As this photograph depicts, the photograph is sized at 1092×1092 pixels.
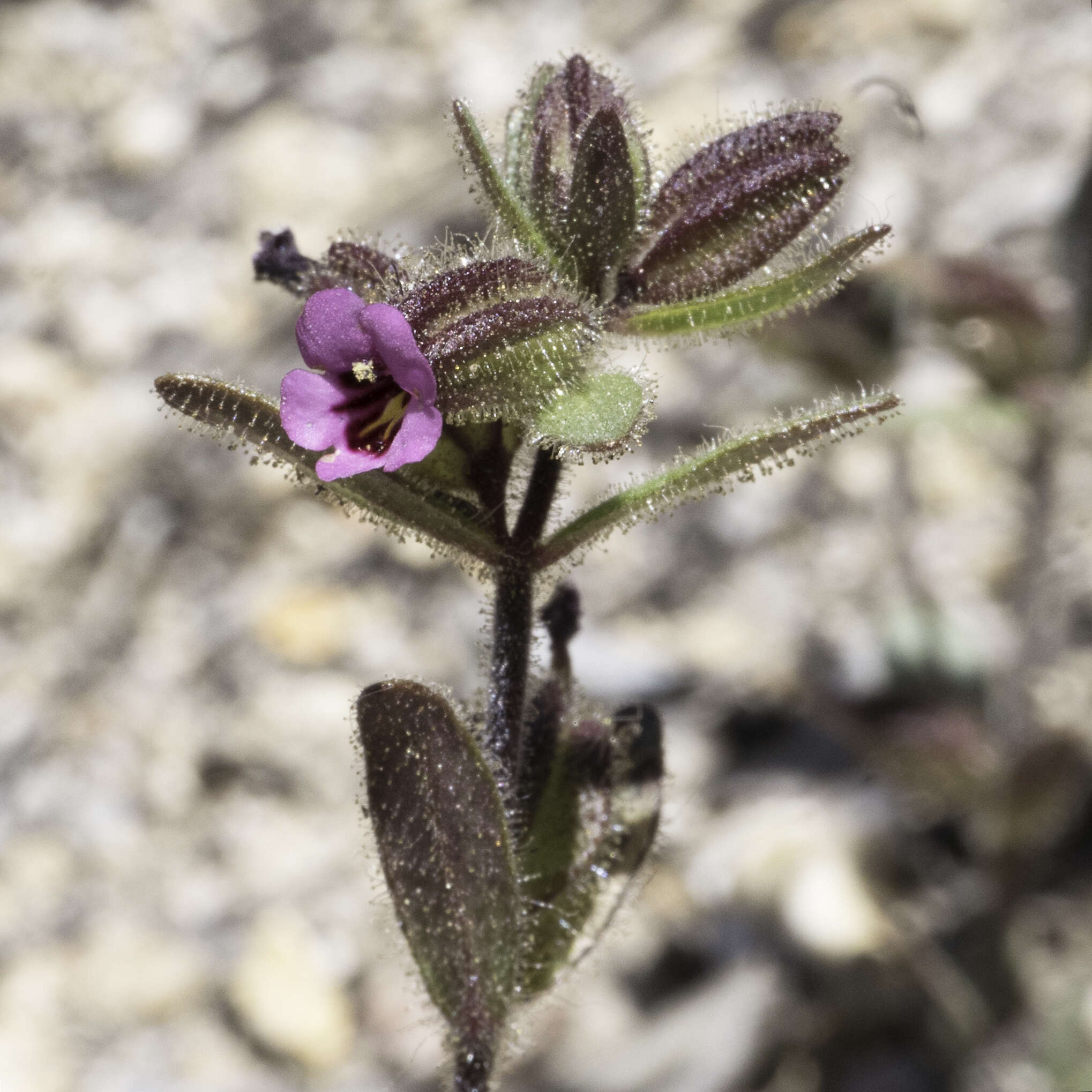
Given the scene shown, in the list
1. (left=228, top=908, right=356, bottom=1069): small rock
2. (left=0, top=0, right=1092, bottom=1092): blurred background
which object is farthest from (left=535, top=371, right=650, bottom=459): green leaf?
(left=228, top=908, right=356, bottom=1069): small rock

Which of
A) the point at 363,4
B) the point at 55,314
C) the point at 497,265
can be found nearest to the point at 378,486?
the point at 497,265

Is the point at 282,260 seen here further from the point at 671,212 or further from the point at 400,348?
the point at 671,212

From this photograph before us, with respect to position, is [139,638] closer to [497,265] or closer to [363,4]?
[497,265]

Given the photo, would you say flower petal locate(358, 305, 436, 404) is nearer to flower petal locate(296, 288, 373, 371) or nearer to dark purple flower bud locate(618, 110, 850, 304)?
flower petal locate(296, 288, 373, 371)

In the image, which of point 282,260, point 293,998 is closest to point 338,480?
point 282,260

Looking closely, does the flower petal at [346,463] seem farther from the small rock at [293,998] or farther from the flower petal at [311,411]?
the small rock at [293,998]

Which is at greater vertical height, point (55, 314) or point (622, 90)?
point (55, 314)

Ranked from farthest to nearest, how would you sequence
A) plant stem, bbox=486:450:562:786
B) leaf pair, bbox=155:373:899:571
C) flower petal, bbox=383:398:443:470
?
1. plant stem, bbox=486:450:562:786
2. leaf pair, bbox=155:373:899:571
3. flower petal, bbox=383:398:443:470

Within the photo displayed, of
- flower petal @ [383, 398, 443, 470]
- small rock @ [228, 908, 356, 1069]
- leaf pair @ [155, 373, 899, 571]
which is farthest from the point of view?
small rock @ [228, 908, 356, 1069]
